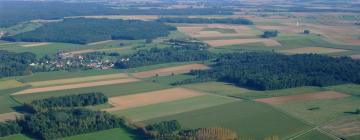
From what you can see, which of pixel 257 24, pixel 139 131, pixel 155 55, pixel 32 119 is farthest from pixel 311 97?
pixel 257 24

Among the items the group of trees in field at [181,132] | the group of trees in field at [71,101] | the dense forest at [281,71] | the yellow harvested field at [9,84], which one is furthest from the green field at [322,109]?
the yellow harvested field at [9,84]

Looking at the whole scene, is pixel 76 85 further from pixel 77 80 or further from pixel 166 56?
pixel 166 56

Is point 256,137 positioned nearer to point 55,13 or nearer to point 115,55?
point 115,55

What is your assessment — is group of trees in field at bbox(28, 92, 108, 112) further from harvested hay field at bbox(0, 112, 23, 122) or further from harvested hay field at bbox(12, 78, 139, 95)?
harvested hay field at bbox(12, 78, 139, 95)

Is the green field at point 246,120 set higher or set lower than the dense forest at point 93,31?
lower


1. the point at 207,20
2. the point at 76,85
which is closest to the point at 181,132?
the point at 76,85

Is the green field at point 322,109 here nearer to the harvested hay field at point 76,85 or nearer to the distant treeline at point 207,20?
the harvested hay field at point 76,85
